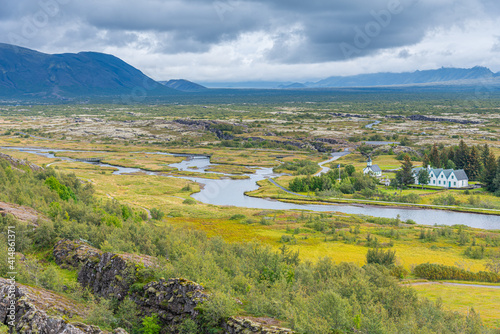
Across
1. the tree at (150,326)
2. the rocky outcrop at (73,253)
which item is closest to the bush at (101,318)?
the tree at (150,326)

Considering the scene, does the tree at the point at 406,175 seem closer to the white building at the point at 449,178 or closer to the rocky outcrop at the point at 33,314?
the white building at the point at 449,178

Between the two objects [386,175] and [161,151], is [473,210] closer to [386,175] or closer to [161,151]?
[386,175]

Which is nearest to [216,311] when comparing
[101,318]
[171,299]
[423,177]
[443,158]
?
[171,299]

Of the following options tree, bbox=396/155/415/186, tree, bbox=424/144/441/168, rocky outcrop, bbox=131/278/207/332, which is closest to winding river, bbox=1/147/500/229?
tree, bbox=396/155/415/186

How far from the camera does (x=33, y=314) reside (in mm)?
18922

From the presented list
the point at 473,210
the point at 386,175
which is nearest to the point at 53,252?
the point at 473,210

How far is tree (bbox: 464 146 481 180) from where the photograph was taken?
108m

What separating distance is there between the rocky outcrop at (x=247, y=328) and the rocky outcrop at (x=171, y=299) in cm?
239

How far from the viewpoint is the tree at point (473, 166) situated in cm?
10806

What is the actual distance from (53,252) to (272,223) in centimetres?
4544

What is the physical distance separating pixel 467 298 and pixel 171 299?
1246 inches

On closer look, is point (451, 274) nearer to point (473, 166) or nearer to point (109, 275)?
point (109, 275)

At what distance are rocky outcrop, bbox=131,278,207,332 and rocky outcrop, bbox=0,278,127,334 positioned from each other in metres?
3.80

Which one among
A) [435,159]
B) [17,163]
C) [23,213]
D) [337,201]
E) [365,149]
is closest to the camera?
[23,213]
